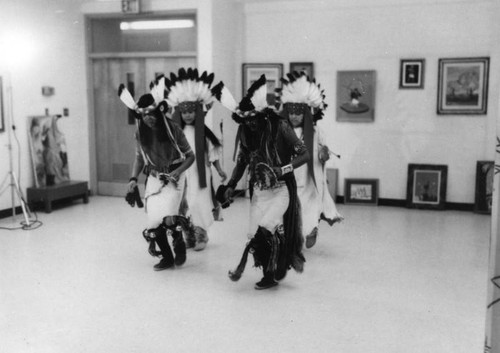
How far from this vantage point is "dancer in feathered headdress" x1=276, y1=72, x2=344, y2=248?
5055mm

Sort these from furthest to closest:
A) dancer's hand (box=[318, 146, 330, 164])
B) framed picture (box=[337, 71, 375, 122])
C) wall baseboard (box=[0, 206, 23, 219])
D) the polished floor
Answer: framed picture (box=[337, 71, 375, 122]) < wall baseboard (box=[0, 206, 23, 219]) < dancer's hand (box=[318, 146, 330, 164]) < the polished floor

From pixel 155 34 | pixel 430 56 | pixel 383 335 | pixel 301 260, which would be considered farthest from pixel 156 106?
pixel 430 56

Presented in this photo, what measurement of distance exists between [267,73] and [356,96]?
53.0 inches

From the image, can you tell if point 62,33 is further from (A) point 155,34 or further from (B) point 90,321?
(B) point 90,321

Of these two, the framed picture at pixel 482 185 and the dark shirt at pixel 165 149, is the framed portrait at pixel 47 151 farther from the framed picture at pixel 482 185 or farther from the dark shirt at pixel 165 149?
the framed picture at pixel 482 185

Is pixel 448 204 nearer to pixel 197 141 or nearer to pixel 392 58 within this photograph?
pixel 392 58

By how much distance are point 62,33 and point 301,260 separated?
5.42 metres

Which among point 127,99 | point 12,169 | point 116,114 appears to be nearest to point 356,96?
point 116,114

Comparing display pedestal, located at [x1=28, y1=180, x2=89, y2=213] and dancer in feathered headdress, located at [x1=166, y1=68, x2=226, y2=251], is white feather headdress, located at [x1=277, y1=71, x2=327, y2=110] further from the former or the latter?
display pedestal, located at [x1=28, y1=180, x2=89, y2=213]

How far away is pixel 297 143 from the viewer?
4.11 m

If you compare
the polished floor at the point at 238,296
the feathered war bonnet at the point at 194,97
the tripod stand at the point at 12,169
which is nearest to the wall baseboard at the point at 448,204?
the polished floor at the point at 238,296

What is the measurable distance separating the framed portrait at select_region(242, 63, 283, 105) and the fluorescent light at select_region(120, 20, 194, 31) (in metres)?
1.05

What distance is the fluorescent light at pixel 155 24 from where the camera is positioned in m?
7.95

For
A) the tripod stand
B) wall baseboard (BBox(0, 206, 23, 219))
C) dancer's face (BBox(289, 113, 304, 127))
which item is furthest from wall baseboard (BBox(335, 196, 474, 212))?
wall baseboard (BBox(0, 206, 23, 219))
